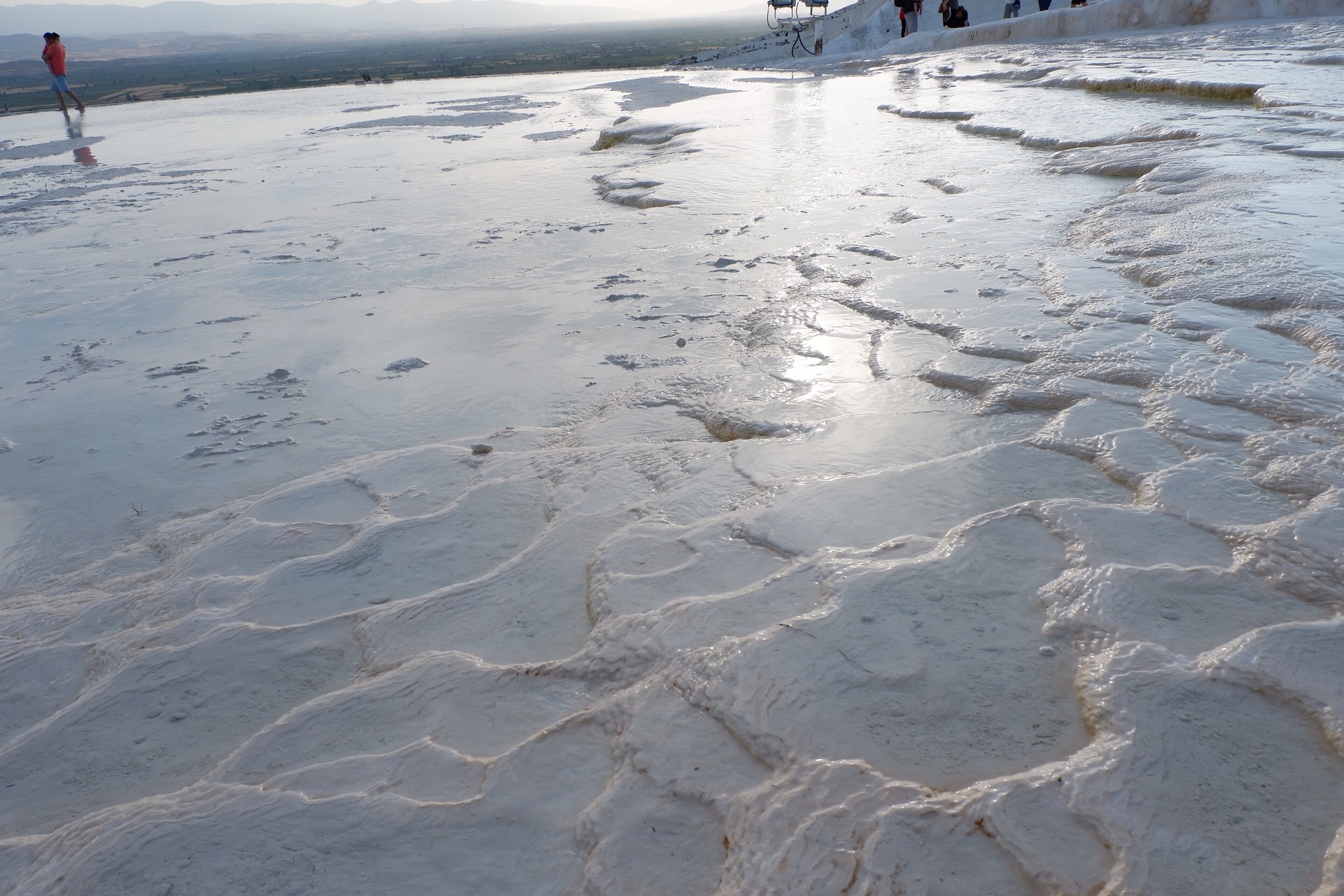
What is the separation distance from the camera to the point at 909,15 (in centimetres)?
1825

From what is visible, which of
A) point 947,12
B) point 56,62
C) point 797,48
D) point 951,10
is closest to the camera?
point 56,62

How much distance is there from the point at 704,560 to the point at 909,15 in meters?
20.0

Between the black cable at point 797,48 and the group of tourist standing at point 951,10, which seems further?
the black cable at point 797,48

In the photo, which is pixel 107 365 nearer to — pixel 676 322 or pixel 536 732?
pixel 676 322

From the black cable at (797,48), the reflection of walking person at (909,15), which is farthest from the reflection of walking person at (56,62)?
the black cable at (797,48)

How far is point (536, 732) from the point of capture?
1.23 meters

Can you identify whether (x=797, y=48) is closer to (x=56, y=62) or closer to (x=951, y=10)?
(x=951, y=10)

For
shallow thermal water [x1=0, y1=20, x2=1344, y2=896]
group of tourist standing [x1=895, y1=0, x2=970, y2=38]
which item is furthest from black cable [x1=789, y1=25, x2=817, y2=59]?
shallow thermal water [x1=0, y1=20, x2=1344, y2=896]

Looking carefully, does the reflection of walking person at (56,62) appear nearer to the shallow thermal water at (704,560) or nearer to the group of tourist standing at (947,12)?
the shallow thermal water at (704,560)

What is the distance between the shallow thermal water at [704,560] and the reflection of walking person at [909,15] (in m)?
15.2

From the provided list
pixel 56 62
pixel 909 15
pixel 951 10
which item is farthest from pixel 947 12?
pixel 56 62

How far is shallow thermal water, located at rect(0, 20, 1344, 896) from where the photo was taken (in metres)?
1.05

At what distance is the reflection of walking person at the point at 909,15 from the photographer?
16.9 m

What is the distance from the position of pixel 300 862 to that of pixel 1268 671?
136 centimetres
